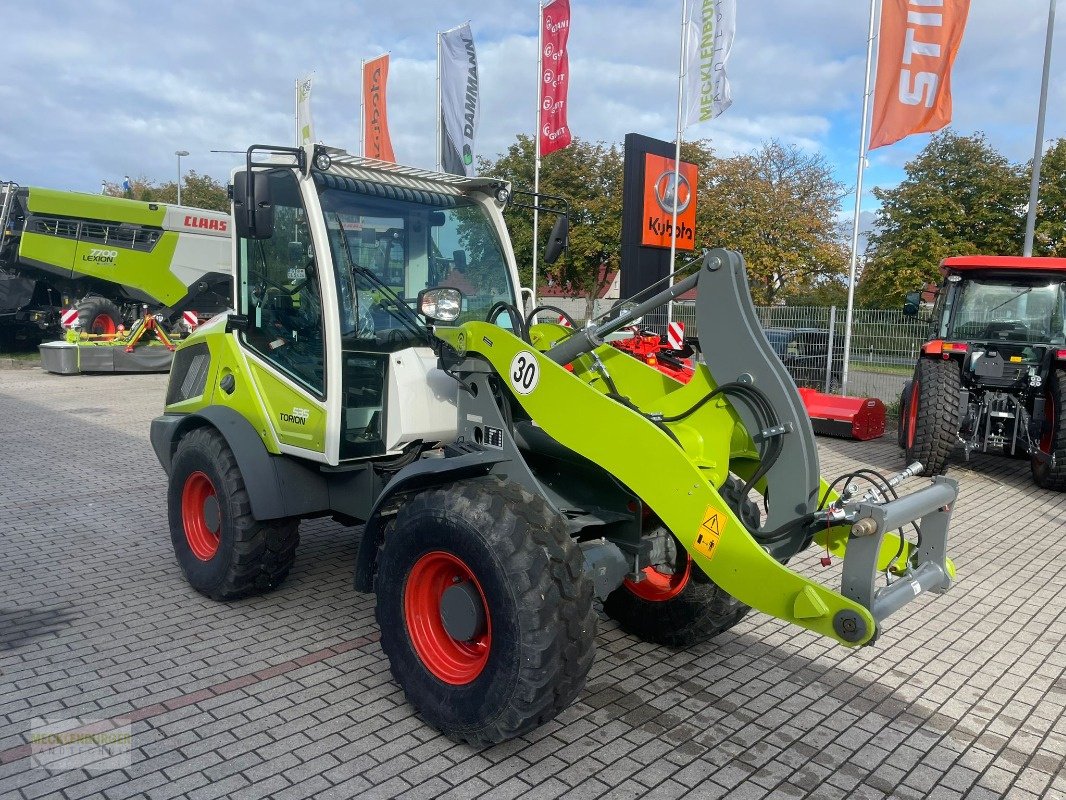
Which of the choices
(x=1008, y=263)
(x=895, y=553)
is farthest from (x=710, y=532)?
(x=1008, y=263)

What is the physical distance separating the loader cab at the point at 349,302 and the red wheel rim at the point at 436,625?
0.91 meters

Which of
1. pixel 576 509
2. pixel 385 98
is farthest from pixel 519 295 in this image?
pixel 385 98

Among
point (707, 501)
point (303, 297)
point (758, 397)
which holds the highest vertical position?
point (303, 297)

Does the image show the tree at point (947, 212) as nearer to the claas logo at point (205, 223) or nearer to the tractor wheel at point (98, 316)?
the claas logo at point (205, 223)

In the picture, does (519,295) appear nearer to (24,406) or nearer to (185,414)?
(185,414)

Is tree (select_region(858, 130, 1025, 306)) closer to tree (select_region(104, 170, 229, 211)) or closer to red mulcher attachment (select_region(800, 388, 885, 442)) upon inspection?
red mulcher attachment (select_region(800, 388, 885, 442))

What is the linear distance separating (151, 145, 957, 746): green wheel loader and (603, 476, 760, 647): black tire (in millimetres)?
12

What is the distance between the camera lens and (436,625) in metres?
3.49

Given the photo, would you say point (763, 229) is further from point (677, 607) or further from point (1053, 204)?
point (677, 607)

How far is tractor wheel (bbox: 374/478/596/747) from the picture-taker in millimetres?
2982

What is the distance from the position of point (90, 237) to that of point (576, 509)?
55.1 ft

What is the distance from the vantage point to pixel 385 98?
16.6 meters

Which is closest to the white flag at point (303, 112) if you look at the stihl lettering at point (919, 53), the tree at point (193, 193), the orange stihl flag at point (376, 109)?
the orange stihl flag at point (376, 109)

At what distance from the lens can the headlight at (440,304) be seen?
3992 mm
